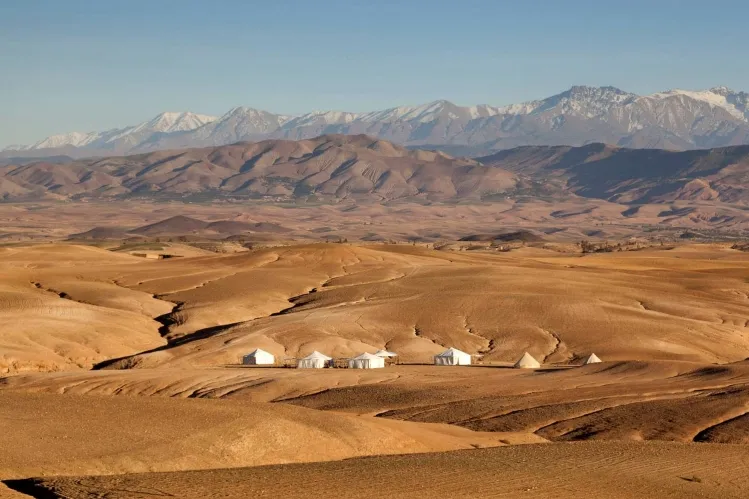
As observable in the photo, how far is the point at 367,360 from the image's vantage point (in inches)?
2657

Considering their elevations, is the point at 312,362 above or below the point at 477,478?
below

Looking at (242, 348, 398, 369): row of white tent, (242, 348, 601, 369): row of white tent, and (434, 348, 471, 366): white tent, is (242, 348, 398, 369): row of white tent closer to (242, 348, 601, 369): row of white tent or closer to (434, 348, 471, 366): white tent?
(242, 348, 601, 369): row of white tent

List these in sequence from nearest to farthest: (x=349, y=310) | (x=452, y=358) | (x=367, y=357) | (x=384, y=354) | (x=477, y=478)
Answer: (x=477, y=478) < (x=367, y=357) < (x=452, y=358) < (x=384, y=354) < (x=349, y=310)

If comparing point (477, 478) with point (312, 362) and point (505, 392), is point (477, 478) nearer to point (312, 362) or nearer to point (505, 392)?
point (505, 392)

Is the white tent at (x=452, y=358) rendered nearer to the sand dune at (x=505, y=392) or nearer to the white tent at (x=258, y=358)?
the sand dune at (x=505, y=392)

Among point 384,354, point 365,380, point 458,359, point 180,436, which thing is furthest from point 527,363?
point 180,436

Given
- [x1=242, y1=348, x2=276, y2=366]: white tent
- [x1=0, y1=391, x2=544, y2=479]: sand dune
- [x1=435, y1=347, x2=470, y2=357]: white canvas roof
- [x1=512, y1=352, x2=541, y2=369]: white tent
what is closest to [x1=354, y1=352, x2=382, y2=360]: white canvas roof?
[x1=435, y1=347, x2=470, y2=357]: white canvas roof

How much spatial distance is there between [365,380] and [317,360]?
881 centimetres

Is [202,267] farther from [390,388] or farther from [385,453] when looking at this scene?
[385,453]

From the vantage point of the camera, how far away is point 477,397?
53719 millimetres

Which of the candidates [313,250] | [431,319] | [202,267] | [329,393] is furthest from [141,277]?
[329,393]

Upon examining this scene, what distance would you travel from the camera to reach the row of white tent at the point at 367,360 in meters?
67.4

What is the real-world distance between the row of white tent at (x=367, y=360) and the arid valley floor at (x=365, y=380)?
64.7 inches

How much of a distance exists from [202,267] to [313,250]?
1453cm
